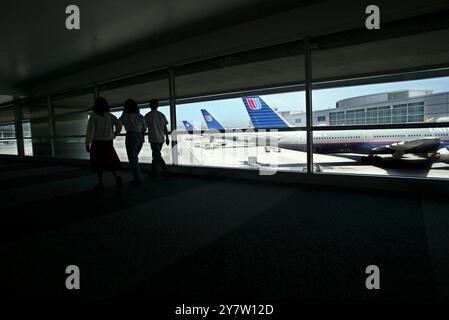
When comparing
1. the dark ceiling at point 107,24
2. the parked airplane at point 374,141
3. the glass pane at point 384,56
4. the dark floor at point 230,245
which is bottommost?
the dark floor at point 230,245

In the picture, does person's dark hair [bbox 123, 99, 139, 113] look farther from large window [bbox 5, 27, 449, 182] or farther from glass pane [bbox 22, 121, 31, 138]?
glass pane [bbox 22, 121, 31, 138]

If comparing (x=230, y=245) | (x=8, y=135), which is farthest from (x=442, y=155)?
(x=8, y=135)

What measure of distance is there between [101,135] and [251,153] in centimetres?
1433

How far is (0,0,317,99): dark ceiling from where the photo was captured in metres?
3.83

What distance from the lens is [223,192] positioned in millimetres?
3957

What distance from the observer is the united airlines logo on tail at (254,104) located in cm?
1320

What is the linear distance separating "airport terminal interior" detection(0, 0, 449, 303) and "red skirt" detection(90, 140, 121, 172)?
454mm

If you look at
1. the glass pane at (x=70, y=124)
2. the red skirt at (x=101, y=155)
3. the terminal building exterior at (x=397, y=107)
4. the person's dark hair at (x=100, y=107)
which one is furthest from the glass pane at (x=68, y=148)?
the terminal building exterior at (x=397, y=107)

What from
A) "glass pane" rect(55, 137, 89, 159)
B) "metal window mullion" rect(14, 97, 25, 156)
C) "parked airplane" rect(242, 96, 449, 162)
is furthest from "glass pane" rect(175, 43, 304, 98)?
"metal window mullion" rect(14, 97, 25, 156)

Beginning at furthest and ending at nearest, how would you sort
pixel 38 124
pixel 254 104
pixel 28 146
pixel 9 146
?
pixel 254 104
pixel 9 146
pixel 28 146
pixel 38 124

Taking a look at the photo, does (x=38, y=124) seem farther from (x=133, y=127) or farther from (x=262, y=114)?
(x=262, y=114)

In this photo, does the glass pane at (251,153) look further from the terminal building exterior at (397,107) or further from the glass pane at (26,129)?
the glass pane at (26,129)
